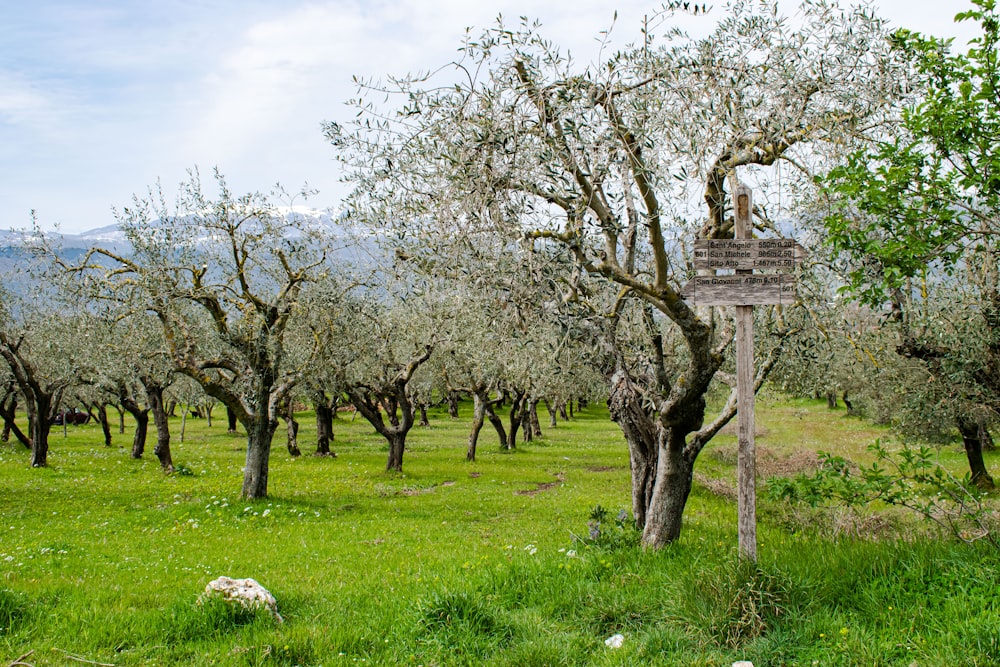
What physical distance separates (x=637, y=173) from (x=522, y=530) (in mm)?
10804

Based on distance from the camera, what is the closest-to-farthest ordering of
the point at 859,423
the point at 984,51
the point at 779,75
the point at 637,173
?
1. the point at 984,51
2. the point at 637,173
3. the point at 779,75
4. the point at 859,423

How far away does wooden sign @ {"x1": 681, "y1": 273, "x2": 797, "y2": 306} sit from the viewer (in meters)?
7.30

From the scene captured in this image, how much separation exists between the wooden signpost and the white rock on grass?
17.4 ft

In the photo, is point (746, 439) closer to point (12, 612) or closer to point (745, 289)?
point (745, 289)

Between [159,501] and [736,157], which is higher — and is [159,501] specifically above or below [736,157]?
below

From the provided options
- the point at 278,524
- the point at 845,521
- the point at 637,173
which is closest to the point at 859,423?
the point at 845,521

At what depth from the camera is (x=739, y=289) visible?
735 cm

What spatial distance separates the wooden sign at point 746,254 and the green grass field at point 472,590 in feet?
10.4

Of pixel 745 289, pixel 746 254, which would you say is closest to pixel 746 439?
pixel 745 289

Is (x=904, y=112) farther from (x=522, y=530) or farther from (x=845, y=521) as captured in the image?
(x=522, y=530)

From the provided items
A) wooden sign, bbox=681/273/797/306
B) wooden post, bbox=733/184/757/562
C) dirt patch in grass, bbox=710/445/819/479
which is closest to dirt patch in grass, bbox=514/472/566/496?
dirt patch in grass, bbox=710/445/819/479

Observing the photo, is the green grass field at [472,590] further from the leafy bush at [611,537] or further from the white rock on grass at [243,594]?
the white rock on grass at [243,594]

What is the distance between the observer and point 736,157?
27.5 ft

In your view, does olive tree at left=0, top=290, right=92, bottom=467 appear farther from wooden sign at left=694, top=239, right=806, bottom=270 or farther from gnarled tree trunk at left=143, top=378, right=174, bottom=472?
wooden sign at left=694, top=239, right=806, bottom=270
